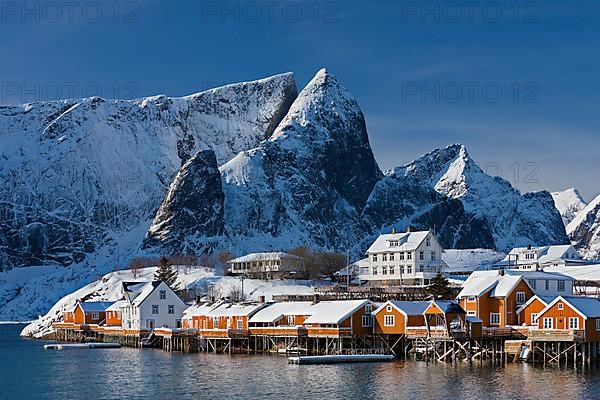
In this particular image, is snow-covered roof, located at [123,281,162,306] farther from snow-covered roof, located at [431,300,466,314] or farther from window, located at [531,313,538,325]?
window, located at [531,313,538,325]

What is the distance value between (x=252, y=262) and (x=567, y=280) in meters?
85.8

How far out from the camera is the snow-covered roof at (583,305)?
82.8m

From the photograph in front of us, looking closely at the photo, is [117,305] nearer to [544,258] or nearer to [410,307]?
[410,307]

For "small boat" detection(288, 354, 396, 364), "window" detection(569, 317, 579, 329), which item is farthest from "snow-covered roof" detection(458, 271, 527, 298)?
"small boat" detection(288, 354, 396, 364)

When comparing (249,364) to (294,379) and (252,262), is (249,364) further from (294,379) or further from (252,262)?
(252,262)

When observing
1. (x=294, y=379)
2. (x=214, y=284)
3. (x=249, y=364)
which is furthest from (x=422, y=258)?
(x=294, y=379)

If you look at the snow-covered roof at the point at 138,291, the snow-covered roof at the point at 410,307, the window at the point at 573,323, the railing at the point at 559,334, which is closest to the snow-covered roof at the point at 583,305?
the window at the point at 573,323

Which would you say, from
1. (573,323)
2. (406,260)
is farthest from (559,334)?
(406,260)

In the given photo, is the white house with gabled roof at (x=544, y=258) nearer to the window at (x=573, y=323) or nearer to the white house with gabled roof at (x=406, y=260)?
the white house with gabled roof at (x=406, y=260)

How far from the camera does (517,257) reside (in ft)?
588

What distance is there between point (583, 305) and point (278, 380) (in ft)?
94.6

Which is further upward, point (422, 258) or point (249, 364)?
point (422, 258)

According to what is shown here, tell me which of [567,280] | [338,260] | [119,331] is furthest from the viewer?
[338,260]

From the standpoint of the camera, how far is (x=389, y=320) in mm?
92125
